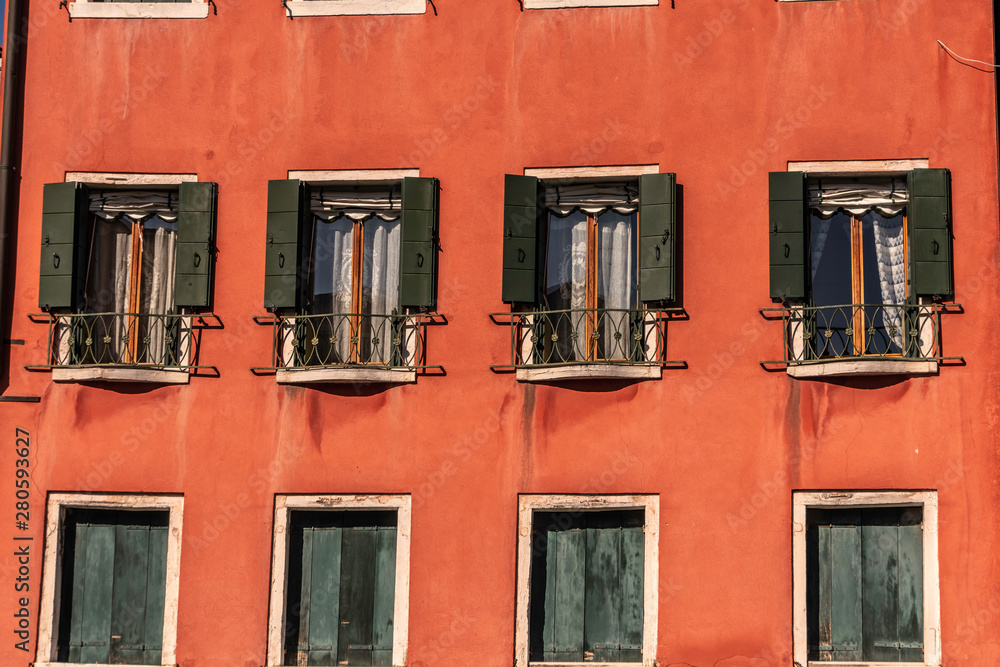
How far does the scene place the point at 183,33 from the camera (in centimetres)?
1311

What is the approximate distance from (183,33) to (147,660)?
629cm

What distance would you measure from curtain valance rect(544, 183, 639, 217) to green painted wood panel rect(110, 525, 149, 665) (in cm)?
519

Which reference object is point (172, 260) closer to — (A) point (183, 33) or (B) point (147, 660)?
(A) point (183, 33)

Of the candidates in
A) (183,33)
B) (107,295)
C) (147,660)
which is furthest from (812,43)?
(147,660)

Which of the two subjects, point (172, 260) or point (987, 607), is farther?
point (172, 260)

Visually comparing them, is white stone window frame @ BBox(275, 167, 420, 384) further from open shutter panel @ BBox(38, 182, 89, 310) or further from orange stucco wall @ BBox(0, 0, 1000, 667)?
open shutter panel @ BBox(38, 182, 89, 310)

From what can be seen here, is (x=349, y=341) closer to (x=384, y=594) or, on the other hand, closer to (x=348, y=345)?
(x=348, y=345)

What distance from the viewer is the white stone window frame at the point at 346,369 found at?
12.3 metres

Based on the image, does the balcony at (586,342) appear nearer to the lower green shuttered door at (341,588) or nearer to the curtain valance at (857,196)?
the curtain valance at (857,196)

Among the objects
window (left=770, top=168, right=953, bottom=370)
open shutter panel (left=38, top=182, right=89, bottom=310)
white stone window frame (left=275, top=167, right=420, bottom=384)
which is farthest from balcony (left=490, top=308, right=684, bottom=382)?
open shutter panel (left=38, top=182, right=89, bottom=310)

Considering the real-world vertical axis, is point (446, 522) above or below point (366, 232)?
below

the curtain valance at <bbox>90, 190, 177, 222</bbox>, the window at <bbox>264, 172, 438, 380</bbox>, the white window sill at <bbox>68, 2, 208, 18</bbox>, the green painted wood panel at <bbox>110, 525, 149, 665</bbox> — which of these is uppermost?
the white window sill at <bbox>68, 2, 208, 18</bbox>

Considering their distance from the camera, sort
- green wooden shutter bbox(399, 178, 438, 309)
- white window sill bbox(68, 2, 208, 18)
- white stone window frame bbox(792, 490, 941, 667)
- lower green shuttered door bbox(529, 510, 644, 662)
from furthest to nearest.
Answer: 1. white window sill bbox(68, 2, 208, 18)
2. green wooden shutter bbox(399, 178, 438, 309)
3. lower green shuttered door bbox(529, 510, 644, 662)
4. white stone window frame bbox(792, 490, 941, 667)

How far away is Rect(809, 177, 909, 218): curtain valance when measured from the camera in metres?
12.5
